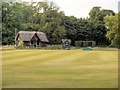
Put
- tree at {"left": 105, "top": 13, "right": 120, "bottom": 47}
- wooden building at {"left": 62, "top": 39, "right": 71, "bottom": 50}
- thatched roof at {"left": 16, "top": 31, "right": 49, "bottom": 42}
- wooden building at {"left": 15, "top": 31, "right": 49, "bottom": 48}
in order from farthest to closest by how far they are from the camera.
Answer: wooden building at {"left": 15, "top": 31, "right": 49, "bottom": 48}, thatched roof at {"left": 16, "top": 31, "right": 49, "bottom": 42}, wooden building at {"left": 62, "top": 39, "right": 71, "bottom": 50}, tree at {"left": 105, "top": 13, "right": 120, "bottom": 47}

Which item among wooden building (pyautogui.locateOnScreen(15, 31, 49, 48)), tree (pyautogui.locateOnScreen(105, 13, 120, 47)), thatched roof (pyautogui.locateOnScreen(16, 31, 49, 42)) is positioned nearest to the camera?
tree (pyautogui.locateOnScreen(105, 13, 120, 47))

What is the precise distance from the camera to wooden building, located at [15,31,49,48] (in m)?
65.6

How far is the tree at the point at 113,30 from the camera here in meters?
59.9

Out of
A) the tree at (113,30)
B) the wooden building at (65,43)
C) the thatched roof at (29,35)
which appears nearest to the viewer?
the tree at (113,30)

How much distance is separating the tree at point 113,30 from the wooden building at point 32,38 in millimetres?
11269

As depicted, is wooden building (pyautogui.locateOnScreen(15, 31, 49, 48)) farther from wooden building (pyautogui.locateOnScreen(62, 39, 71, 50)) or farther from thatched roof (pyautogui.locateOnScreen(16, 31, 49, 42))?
wooden building (pyautogui.locateOnScreen(62, 39, 71, 50))

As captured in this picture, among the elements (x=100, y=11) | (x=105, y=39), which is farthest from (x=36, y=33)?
(x=100, y=11)

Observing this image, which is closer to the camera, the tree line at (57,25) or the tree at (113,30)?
the tree at (113,30)

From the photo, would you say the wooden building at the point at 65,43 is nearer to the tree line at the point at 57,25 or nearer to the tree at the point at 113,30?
the tree line at the point at 57,25

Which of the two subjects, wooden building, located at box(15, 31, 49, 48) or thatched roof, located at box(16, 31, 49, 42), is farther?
wooden building, located at box(15, 31, 49, 48)

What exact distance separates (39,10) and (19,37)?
9.36 m

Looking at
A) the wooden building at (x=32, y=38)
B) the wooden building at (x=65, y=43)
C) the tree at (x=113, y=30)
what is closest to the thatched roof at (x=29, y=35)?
the wooden building at (x=32, y=38)

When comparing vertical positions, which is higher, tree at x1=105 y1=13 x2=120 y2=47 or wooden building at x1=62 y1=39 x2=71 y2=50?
tree at x1=105 y1=13 x2=120 y2=47

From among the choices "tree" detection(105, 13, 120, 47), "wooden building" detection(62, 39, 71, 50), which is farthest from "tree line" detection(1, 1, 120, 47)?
"wooden building" detection(62, 39, 71, 50)
